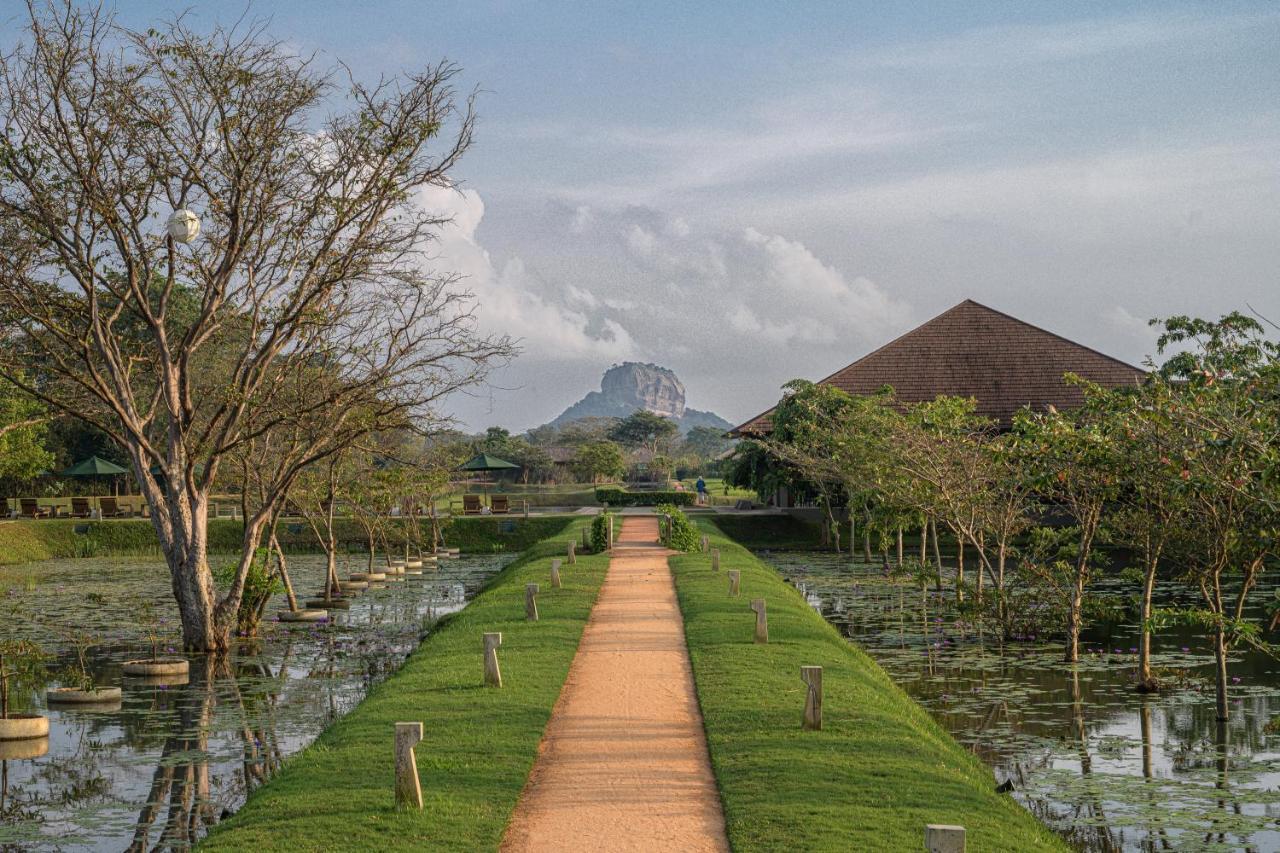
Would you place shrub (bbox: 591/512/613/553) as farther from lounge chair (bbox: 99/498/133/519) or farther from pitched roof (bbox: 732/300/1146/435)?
lounge chair (bbox: 99/498/133/519)

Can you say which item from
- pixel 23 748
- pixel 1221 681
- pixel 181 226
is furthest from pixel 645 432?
pixel 23 748

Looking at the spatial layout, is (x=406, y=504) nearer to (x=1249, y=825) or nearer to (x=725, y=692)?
(x=725, y=692)

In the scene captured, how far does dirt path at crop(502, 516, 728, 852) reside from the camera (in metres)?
8.66

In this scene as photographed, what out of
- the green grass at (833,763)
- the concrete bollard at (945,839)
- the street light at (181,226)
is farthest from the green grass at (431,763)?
the street light at (181,226)

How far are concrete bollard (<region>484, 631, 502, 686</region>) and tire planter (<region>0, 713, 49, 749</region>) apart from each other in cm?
515

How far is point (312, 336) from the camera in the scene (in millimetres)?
21547

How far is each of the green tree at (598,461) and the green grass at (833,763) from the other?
55956 millimetres

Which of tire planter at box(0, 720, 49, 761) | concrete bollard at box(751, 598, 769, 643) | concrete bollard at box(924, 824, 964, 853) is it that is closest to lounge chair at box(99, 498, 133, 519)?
tire planter at box(0, 720, 49, 761)

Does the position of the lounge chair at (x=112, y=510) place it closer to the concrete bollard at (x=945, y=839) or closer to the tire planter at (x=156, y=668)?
the tire planter at (x=156, y=668)

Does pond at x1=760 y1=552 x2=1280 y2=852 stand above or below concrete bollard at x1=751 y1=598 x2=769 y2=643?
below

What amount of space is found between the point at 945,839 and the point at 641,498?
170ft

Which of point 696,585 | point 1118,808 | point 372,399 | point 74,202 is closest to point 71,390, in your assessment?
point 74,202

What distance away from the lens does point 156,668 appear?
1797 centimetres

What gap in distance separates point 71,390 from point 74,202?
4463mm
